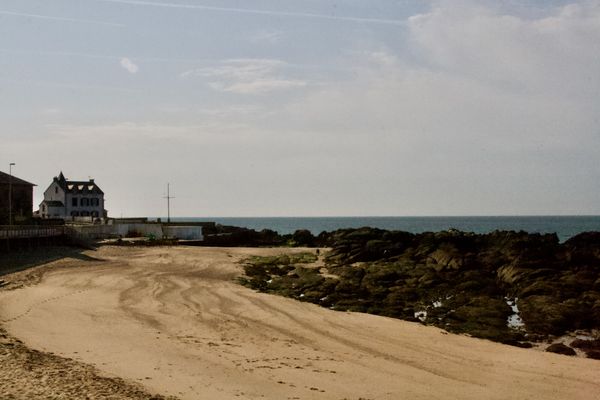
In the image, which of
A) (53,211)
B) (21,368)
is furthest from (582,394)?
(53,211)

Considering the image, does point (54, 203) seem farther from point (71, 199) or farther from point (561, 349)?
point (561, 349)

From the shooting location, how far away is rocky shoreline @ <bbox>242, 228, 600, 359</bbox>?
76.5 ft

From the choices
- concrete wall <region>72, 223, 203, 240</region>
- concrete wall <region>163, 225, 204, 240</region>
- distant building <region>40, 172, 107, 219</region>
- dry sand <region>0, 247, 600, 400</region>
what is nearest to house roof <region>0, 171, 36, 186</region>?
concrete wall <region>72, 223, 203, 240</region>

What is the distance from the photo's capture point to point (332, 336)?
21.0 m

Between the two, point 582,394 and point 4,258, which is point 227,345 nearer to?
point 582,394

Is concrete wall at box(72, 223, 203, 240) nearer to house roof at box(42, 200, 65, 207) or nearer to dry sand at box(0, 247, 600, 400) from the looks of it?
dry sand at box(0, 247, 600, 400)

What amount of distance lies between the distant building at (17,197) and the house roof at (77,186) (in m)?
32.2

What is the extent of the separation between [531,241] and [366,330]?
24.0m

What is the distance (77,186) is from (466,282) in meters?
92.6

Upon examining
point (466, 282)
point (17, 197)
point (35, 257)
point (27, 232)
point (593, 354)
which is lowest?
point (593, 354)

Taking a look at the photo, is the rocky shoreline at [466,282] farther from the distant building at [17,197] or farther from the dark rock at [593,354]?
the distant building at [17,197]

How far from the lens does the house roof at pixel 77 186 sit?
109 meters

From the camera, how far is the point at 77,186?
110062 mm

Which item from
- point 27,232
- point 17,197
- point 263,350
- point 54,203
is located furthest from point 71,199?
point 263,350
